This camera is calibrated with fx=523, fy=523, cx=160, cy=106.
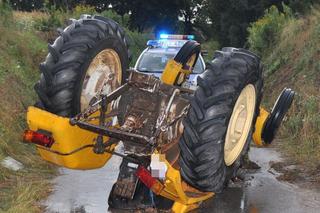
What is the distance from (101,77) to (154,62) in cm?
786

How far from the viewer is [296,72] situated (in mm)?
12820

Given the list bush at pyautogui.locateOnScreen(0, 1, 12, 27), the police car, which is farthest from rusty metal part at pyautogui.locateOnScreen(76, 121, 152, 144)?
bush at pyautogui.locateOnScreen(0, 1, 12, 27)

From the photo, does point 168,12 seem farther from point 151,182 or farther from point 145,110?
point 151,182

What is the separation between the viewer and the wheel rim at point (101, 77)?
5.21 meters

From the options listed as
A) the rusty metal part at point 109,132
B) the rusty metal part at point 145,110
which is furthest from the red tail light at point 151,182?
the rusty metal part at point 109,132

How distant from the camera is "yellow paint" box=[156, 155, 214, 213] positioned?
4715mm

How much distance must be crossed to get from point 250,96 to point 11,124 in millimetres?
4382

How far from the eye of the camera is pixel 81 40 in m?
4.98

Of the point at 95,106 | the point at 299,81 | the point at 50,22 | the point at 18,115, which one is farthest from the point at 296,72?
the point at 95,106

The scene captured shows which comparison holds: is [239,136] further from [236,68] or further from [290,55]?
[290,55]

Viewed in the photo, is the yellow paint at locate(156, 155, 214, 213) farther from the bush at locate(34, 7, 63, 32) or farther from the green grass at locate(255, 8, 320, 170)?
the bush at locate(34, 7, 63, 32)

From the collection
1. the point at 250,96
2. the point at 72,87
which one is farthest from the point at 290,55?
the point at 72,87

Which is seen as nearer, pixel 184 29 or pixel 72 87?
pixel 72 87

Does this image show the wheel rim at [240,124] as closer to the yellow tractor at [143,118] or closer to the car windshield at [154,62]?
the yellow tractor at [143,118]
